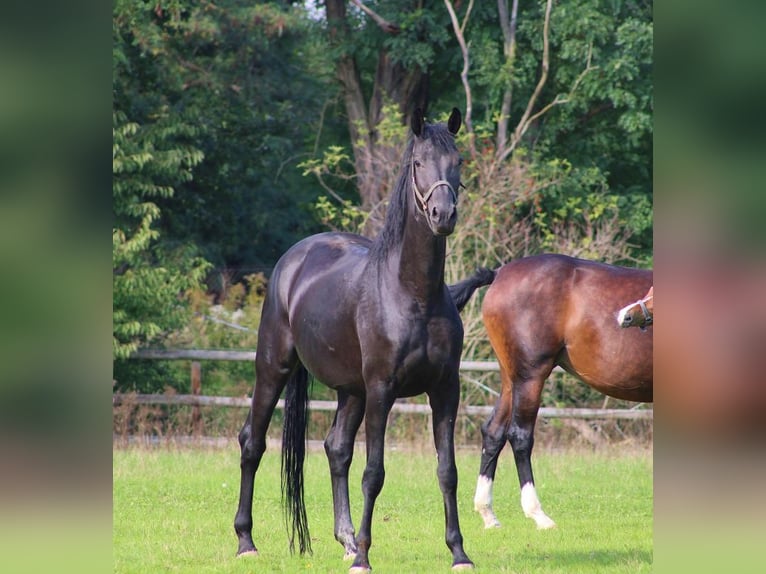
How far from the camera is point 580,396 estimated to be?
14.4 meters

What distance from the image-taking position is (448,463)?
17.9 feet

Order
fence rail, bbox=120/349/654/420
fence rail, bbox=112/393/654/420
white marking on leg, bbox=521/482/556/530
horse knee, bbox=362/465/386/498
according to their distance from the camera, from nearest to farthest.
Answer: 1. horse knee, bbox=362/465/386/498
2. white marking on leg, bbox=521/482/556/530
3. fence rail, bbox=120/349/654/420
4. fence rail, bbox=112/393/654/420

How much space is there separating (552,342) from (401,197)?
287 cm

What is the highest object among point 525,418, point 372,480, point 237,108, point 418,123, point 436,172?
point 237,108

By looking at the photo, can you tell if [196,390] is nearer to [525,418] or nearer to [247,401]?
[247,401]

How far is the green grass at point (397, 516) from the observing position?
5.93m

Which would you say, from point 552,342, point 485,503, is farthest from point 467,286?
point 485,503

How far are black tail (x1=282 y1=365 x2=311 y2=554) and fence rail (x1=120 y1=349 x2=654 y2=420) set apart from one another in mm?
5432

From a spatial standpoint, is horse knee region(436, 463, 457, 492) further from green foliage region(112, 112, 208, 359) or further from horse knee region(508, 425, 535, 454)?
green foliage region(112, 112, 208, 359)

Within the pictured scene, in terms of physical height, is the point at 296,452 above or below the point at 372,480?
below

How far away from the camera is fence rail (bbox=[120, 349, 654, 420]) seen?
12086 mm

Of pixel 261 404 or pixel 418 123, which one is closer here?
pixel 418 123

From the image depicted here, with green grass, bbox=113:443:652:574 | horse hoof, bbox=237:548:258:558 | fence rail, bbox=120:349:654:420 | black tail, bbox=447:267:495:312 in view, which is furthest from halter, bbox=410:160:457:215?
fence rail, bbox=120:349:654:420
